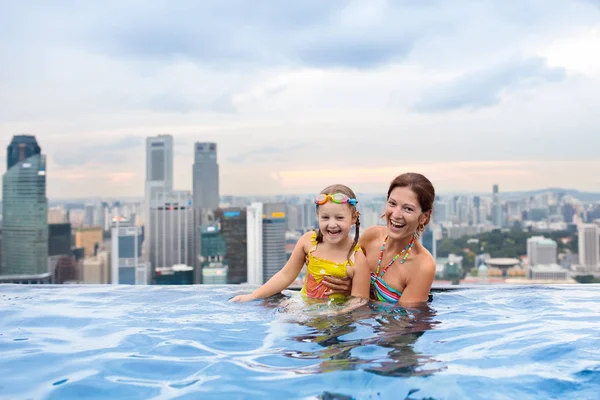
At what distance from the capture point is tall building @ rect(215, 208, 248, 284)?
128 feet

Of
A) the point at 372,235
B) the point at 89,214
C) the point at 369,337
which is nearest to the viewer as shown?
the point at 369,337

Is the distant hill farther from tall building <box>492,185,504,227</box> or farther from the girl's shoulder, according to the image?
the girl's shoulder

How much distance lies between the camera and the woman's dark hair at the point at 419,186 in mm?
3062

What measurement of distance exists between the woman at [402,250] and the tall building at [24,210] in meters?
40.0

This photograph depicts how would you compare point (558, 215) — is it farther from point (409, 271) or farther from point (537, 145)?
point (409, 271)

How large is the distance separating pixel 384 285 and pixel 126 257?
4052cm

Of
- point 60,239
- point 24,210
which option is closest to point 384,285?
point 60,239

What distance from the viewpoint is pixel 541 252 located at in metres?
30.9

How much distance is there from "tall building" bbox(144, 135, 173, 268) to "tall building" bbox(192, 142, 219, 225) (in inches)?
107

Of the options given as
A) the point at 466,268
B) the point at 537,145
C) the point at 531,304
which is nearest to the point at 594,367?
the point at 531,304

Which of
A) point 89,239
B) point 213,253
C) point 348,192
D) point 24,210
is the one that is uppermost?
point 24,210

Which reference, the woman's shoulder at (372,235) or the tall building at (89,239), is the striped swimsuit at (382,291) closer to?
the woman's shoulder at (372,235)

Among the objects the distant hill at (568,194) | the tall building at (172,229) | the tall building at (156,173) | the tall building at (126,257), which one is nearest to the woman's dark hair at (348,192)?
the distant hill at (568,194)

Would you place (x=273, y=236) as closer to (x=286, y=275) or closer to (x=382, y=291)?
(x=286, y=275)
